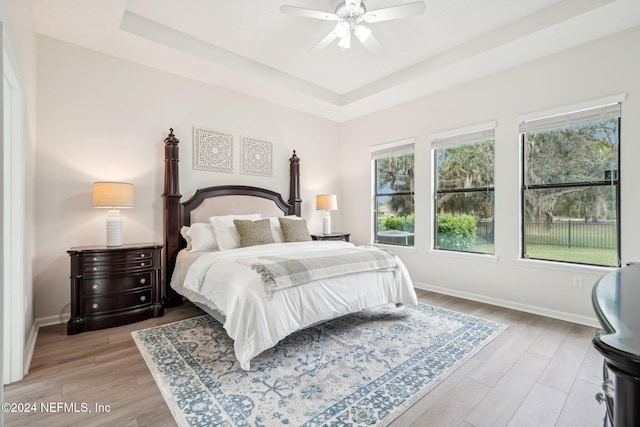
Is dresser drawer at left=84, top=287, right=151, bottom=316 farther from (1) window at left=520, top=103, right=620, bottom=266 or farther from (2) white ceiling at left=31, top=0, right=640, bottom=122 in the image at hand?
(1) window at left=520, top=103, right=620, bottom=266

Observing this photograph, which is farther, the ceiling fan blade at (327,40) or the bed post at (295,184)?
the bed post at (295,184)

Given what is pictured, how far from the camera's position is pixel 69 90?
128 inches

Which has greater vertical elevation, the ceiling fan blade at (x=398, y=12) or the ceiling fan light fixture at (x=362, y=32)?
the ceiling fan light fixture at (x=362, y=32)

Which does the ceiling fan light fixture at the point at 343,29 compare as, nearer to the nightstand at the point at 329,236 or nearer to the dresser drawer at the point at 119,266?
the nightstand at the point at 329,236

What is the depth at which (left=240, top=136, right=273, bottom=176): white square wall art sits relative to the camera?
14.9ft

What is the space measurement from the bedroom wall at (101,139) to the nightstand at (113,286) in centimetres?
50

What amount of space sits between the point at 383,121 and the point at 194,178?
309 cm

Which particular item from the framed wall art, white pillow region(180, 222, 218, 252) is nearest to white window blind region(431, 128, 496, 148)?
the framed wall art

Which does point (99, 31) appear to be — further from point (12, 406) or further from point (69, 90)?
point (12, 406)

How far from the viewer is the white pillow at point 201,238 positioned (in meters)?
3.58

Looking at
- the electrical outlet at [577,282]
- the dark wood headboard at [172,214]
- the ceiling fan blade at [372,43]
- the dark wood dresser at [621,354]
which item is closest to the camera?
the dark wood dresser at [621,354]

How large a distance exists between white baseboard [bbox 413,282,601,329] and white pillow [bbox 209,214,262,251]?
2.76m

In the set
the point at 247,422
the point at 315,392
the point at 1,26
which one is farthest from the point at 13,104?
the point at 315,392

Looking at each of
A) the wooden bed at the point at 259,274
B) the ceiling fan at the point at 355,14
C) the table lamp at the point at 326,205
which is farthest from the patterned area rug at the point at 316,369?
the ceiling fan at the point at 355,14
